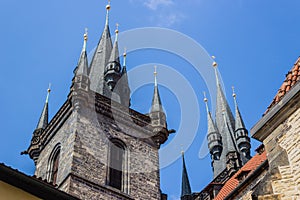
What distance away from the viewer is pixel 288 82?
29.1 feet

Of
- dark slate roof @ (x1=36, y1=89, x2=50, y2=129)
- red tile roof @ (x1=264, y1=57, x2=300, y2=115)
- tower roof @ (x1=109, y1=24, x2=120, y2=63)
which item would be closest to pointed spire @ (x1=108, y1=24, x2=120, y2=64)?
tower roof @ (x1=109, y1=24, x2=120, y2=63)

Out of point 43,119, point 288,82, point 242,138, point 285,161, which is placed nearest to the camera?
point 285,161

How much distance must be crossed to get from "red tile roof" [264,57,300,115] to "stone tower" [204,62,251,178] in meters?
19.4

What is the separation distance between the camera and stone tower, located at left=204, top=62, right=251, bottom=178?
29281 mm

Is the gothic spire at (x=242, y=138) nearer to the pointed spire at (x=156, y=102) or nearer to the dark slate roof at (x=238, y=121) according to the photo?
the dark slate roof at (x=238, y=121)

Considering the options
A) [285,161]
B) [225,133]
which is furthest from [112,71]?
[285,161]

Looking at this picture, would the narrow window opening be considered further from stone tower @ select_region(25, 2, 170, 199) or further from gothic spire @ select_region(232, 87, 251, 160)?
gothic spire @ select_region(232, 87, 251, 160)

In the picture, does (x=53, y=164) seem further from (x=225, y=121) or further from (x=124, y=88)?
(x=225, y=121)

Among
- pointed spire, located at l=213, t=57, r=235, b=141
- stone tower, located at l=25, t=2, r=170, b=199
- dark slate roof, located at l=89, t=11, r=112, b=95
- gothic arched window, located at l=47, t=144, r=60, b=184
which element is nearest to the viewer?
stone tower, located at l=25, t=2, r=170, b=199

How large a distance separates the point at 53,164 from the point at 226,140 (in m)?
12.7

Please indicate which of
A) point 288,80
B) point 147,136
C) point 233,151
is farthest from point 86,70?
point 288,80

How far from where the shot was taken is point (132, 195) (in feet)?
66.2

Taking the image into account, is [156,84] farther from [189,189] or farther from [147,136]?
[189,189]

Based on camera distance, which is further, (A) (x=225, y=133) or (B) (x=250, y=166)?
(A) (x=225, y=133)
